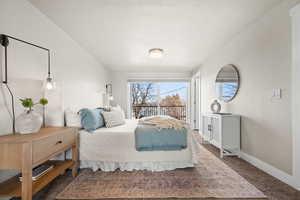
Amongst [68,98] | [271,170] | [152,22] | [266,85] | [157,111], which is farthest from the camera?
[157,111]

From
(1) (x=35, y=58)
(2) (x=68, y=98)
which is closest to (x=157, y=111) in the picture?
(2) (x=68, y=98)

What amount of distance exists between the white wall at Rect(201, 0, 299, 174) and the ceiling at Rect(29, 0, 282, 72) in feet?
0.75

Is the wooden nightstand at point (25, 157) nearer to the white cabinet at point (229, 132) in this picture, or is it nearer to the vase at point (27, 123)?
the vase at point (27, 123)

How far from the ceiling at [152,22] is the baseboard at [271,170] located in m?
2.23

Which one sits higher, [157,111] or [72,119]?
[72,119]

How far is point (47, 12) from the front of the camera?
197cm

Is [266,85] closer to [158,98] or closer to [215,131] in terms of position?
[215,131]

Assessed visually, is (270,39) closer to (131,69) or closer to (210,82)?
(210,82)

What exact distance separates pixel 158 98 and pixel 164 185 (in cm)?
426

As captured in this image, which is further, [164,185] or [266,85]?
[266,85]

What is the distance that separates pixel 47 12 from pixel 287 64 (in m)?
3.26

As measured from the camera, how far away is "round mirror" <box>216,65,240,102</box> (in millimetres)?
2793

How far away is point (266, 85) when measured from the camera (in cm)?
212

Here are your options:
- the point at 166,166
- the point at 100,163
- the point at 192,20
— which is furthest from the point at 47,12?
the point at 166,166
